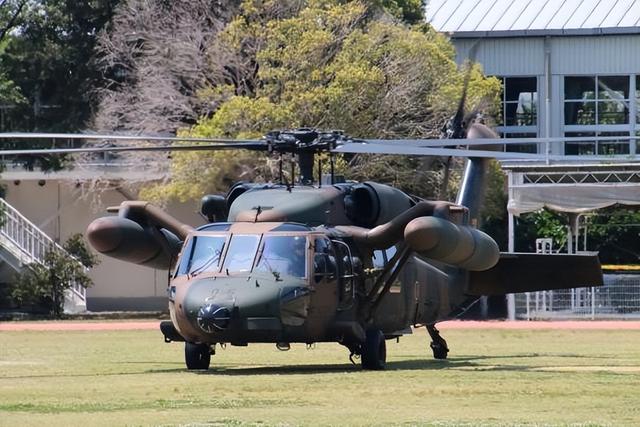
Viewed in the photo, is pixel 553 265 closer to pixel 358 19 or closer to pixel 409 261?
pixel 409 261

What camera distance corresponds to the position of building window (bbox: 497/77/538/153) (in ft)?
212

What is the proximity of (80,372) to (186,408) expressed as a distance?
712 centimetres

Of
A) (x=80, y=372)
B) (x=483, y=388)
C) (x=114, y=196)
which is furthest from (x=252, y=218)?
(x=114, y=196)

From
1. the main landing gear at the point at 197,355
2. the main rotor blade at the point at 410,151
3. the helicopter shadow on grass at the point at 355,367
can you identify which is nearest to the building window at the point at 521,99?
the helicopter shadow on grass at the point at 355,367

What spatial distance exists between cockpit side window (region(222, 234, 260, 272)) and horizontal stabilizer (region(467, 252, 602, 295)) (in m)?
6.34

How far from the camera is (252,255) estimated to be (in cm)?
2161

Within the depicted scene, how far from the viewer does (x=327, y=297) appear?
2217cm

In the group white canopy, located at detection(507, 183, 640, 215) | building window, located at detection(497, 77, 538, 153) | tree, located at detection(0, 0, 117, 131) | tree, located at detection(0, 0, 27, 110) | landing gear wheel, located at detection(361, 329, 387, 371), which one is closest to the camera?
landing gear wheel, located at detection(361, 329, 387, 371)

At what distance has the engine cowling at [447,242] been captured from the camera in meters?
21.2

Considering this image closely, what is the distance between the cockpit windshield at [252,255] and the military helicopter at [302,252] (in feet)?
0.05

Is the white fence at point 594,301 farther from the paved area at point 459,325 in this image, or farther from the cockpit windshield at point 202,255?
the cockpit windshield at point 202,255

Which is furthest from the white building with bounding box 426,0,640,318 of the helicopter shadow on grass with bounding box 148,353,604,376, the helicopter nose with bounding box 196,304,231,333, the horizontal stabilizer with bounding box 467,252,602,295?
the helicopter nose with bounding box 196,304,231,333

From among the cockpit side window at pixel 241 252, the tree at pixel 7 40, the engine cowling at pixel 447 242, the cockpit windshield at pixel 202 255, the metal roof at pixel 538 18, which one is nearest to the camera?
the engine cowling at pixel 447 242

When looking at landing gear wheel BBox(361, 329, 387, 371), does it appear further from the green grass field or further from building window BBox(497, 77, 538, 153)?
building window BBox(497, 77, 538, 153)
